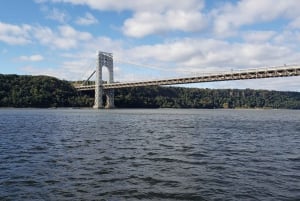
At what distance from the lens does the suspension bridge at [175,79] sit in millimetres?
69500

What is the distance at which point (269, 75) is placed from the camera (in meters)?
72.0

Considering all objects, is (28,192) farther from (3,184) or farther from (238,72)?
(238,72)

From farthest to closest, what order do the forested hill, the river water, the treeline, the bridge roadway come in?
1. the treeline
2. the forested hill
3. the bridge roadway
4. the river water

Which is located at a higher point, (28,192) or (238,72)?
(238,72)

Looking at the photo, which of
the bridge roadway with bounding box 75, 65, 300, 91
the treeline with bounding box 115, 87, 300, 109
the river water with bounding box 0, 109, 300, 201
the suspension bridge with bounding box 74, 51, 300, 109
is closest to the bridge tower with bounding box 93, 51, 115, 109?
the suspension bridge with bounding box 74, 51, 300, 109

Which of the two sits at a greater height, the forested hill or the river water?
the forested hill

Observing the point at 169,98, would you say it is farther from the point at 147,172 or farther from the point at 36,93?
the point at 147,172

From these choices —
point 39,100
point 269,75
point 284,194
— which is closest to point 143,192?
point 284,194

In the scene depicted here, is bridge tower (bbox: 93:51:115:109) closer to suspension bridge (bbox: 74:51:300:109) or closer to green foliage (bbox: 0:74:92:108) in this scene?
suspension bridge (bbox: 74:51:300:109)

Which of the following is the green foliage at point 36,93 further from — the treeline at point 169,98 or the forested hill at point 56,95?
the treeline at point 169,98

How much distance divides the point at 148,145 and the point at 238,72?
6033 cm

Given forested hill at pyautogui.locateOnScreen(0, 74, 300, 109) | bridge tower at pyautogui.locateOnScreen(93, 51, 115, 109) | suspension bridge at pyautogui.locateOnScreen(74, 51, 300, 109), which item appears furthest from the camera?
forested hill at pyautogui.locateOnScreen(0, 74, 300, 109)

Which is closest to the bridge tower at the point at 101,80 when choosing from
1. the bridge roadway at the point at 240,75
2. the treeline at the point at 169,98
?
the treeline at the point at 169,98

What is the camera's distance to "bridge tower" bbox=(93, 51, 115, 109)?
118m
